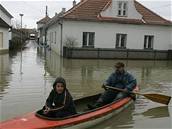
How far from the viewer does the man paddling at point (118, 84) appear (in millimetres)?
10031

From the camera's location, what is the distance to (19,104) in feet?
34.4

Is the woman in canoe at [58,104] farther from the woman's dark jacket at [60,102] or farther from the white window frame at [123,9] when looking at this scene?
the white window frame at [123,9]

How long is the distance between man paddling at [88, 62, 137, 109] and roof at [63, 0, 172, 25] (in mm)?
18894

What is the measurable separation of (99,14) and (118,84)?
2053cm

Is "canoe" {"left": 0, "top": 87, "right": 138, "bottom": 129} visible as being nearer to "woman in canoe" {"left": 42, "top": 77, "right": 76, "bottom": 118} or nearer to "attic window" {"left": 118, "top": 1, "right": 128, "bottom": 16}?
"woman in canoe" {"left": 42, "top": 77, "right": 76, "bottom": 118}

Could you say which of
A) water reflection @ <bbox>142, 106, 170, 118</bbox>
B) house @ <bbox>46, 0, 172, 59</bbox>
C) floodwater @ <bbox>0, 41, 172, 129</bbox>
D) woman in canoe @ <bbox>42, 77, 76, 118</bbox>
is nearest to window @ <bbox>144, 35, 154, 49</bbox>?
house @ <bbox>46, 0, 172, 59</bbox>

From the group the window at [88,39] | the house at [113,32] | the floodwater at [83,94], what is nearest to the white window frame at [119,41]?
the house at [113,32]

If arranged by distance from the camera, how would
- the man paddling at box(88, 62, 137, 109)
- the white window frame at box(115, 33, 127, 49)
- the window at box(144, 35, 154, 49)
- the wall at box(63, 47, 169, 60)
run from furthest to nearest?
the window at box(144, 35, 154, 49) < the white window frame at box(115, 33, 127, 49) < the wall at box(63, 47, 169, 60) < the man paddling at box(88, 62, 137, 109)

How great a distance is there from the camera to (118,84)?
35.0 ft

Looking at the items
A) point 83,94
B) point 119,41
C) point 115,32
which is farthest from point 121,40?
point 83,94

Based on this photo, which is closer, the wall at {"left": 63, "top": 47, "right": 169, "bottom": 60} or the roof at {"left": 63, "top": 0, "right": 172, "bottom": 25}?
the wall at {"left": 63, "top": 47, "right": 169, "bottom": 60}

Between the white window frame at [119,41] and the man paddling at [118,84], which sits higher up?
the white window frame at [119,41]

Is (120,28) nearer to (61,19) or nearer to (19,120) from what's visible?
(61,19)

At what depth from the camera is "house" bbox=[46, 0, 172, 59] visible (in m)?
29.4
